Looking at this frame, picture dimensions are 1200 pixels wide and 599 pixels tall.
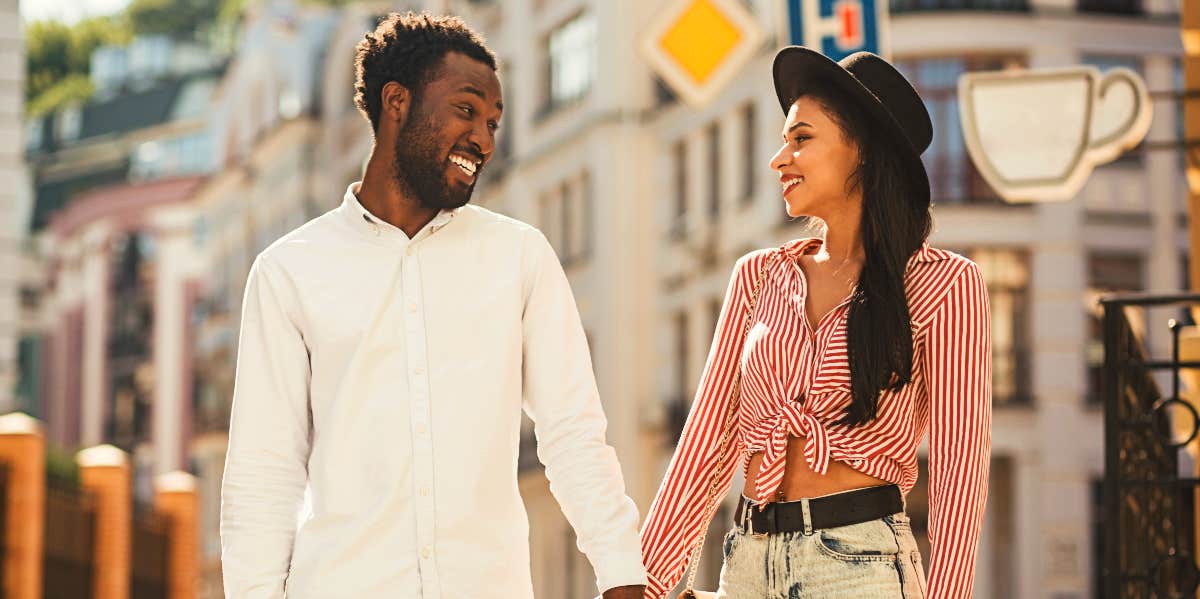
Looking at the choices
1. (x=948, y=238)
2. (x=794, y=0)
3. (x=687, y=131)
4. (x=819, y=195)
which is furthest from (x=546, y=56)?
(x=819, y=195)

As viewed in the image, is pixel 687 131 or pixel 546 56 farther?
pixel 546 56

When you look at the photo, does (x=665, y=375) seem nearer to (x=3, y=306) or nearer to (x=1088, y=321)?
(x=1088, y=321)

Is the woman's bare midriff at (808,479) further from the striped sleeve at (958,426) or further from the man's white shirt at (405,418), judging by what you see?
the man's white shirt at (405,418)

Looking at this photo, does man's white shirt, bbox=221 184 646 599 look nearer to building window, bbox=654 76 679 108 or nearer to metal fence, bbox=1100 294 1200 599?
metal fence, bbox=1100 294 1200 599

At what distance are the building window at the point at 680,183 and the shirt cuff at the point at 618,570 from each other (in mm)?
29844

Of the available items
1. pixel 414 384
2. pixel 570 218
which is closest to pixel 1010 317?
pixel 570 218

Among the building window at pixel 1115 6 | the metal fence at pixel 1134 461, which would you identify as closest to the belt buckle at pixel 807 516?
the metal fence at pixel 1134 461

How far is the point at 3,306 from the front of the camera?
20172 mm

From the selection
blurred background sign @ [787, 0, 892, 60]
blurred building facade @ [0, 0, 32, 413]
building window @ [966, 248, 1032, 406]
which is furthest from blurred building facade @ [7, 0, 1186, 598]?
blurred background sign @ [787, 0, 892, 60]

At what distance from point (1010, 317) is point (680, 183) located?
6817 mm

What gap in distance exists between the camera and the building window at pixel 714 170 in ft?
108

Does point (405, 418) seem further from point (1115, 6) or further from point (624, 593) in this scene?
point (1115, 6)

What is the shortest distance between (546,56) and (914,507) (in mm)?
13173

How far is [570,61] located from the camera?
37.5 m
